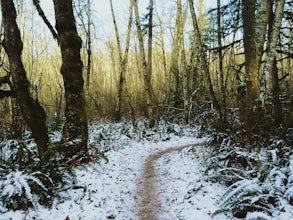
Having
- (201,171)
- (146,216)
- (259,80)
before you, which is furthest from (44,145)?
(259,80)

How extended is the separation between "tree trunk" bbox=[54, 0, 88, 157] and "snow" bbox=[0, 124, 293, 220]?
73 centimetres

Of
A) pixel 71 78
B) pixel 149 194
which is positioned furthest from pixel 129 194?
pixel 71 78

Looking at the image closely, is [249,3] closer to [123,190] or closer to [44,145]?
[123,190]

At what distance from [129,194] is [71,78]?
3259 millimetres

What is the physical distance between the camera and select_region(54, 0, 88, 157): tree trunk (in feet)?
21.7

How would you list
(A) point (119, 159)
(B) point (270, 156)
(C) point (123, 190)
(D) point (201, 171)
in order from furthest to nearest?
(A) point (119, 159) < (D) point (201, 171) < (C) point (123, 190) < (B) point (270, 156)

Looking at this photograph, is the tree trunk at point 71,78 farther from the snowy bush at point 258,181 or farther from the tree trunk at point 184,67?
the tree trunk at point 184,67

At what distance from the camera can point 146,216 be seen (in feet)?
14.6

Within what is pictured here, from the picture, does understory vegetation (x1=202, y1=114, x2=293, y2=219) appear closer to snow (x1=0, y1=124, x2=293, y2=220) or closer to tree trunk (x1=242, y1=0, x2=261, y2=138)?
snow (x1=0, y1=124, x2=293, y2=220)

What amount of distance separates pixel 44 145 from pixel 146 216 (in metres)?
3.47

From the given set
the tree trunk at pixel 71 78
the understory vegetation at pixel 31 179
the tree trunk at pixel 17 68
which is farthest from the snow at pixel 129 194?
the tree trunk at pixel 17 68

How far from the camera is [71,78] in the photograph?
6750mm

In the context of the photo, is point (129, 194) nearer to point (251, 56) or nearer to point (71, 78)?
point (71, 78)

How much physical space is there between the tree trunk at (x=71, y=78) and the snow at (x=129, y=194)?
73 cm
